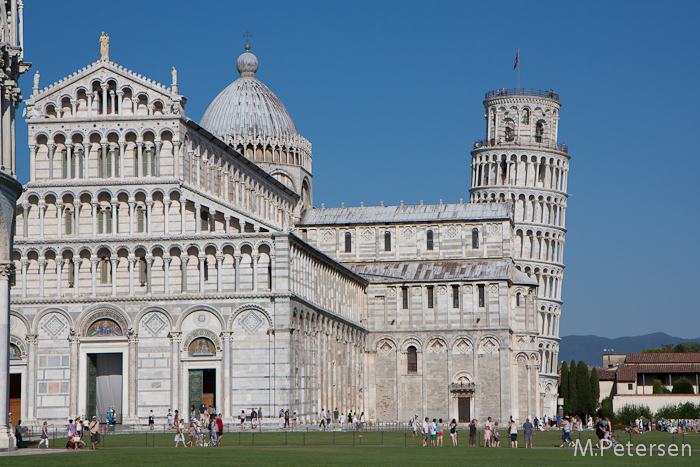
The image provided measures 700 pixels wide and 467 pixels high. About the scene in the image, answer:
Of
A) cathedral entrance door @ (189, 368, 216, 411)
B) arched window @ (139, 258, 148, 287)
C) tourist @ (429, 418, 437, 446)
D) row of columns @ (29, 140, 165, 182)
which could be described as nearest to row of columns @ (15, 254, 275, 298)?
arched window @ (139, 258, 148, 287)

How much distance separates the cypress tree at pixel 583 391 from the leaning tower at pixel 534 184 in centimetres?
279

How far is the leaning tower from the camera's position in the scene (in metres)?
116

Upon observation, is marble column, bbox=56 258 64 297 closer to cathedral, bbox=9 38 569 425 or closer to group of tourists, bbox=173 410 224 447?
cathedral, bbox=9 38 569 425

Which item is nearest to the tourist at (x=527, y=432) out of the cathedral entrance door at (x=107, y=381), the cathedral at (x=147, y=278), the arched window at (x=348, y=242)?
the cathedral at (x=147, y=278)

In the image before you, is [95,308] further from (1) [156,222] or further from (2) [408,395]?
(2) [408,395]

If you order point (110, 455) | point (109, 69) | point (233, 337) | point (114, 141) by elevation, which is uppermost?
point (109, 69)

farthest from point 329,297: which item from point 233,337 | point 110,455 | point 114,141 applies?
point 110,455

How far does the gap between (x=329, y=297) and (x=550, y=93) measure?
51618 millimetres

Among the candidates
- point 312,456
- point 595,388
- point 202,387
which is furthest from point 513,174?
point 312,456

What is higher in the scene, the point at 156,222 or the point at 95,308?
the point at 156,222

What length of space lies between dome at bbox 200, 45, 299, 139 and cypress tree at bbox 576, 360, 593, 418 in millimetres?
37902

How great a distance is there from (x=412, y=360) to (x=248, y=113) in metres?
25.4

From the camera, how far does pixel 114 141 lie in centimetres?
6919

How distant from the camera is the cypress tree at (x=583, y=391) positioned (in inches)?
4422
